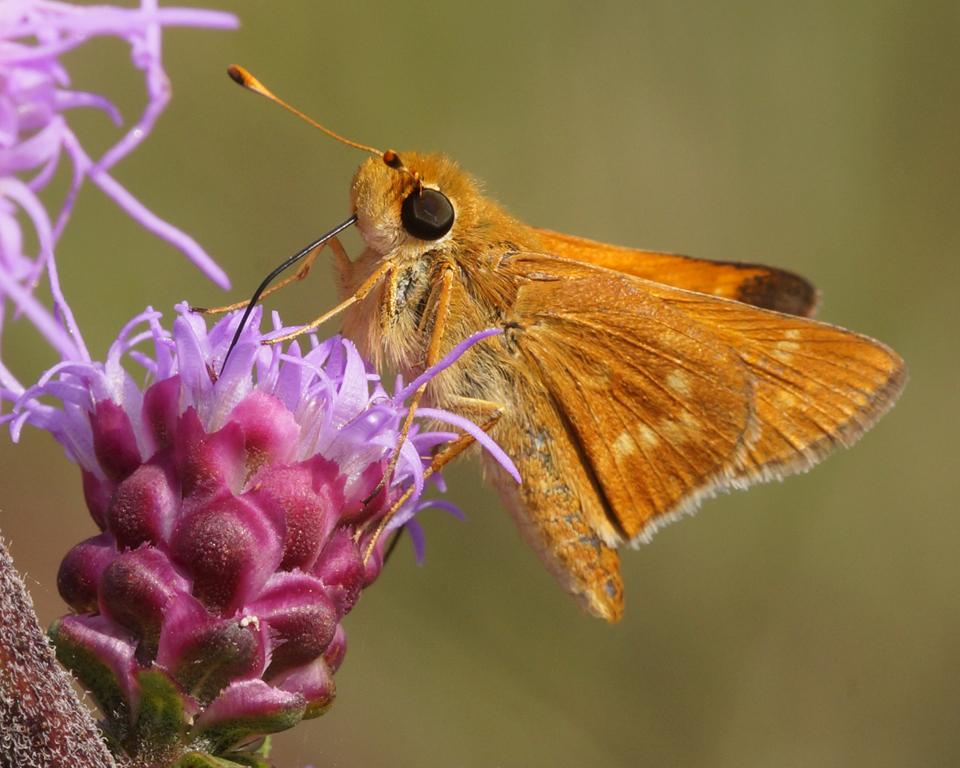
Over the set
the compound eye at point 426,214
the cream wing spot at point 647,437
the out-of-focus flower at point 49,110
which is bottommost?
the out-of-focus flower at point 49,110

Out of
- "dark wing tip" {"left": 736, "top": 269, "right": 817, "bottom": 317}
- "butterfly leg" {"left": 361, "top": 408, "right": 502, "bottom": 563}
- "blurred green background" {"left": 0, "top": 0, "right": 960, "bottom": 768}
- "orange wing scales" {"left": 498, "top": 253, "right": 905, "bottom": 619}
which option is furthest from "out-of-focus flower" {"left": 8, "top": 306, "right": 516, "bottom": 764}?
"blurred green background" {"left": 0, "top": 0, "right": 960, "bottom": 768}

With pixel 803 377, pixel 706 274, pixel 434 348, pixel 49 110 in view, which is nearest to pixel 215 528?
pixel 49 110

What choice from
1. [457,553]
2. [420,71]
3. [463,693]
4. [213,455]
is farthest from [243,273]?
[213,455]

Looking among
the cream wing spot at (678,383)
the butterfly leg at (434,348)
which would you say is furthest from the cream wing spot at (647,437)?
the butterfly leg at (434,348)

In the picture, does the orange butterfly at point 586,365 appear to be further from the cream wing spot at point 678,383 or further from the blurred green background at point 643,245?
the blurred green background at point 643,245

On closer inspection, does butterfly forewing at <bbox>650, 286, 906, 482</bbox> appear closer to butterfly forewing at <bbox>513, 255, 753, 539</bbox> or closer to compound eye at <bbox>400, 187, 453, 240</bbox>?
butterfly forewing at <bbox>513, 255, 753, 539</bbox>

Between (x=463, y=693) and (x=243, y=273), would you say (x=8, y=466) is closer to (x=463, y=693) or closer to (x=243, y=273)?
(x=243, y=273)
